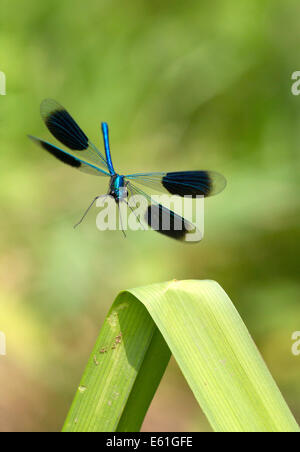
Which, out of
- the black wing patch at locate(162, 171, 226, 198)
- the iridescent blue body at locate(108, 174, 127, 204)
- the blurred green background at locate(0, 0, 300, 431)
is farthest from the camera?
the blurred green background at locate(0, 0, 300, 431)

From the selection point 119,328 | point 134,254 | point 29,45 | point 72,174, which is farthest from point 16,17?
point 119,328

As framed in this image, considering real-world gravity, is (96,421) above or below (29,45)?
below

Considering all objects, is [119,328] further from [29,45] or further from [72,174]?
[29,45]

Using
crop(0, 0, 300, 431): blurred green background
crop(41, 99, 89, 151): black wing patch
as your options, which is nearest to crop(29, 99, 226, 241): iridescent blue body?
crop(41, 99, 89, 151): black wing patch

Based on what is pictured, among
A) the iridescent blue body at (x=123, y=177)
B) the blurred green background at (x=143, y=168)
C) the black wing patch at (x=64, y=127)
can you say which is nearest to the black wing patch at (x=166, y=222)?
the iridescent blue body at (x=123, y=177)

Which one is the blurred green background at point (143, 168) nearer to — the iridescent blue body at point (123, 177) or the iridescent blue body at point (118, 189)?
the iridescent blue body at point (123, 177)

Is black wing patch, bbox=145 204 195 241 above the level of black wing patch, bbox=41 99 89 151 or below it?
below

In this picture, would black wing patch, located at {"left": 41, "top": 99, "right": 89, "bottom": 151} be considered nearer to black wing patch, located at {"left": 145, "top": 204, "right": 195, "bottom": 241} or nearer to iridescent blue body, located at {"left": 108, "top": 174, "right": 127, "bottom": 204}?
iridescent blue body, located at {"left": 108, "top": 174, "right": 127, "bottom": 204}
